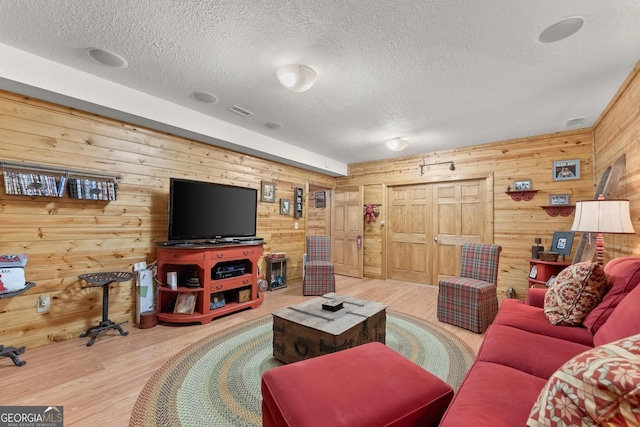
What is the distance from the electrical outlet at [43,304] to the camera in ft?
8.24

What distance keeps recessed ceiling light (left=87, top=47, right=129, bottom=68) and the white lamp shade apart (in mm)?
4216

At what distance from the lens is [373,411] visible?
102 centimetres

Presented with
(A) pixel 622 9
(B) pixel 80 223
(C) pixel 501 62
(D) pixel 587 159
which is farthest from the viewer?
(D) pixel 587 159

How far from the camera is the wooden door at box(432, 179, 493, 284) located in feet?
15.2

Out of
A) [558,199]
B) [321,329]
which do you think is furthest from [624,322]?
[558,199]

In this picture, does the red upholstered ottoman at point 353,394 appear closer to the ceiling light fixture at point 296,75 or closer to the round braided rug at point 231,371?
the round braided rug at point 231,371

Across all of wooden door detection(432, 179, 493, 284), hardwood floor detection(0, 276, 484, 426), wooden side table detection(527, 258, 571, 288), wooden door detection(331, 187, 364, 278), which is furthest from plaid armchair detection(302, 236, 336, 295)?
wooden side table detection(527, 258, 571, 288)

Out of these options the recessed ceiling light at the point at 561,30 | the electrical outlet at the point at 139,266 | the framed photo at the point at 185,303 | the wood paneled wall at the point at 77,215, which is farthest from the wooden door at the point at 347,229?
the recessed ceiling light at the point at 561,30

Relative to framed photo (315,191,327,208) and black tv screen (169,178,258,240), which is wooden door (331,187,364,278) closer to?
framed photo (315,191,327,208)

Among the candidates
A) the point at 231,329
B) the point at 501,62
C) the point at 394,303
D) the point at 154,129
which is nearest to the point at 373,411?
the point at 231,329

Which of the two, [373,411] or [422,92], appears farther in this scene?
[422,92]

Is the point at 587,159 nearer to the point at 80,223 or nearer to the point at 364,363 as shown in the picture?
the point at 364,363

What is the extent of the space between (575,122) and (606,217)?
1.93 metres

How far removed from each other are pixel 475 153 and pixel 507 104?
168cm
